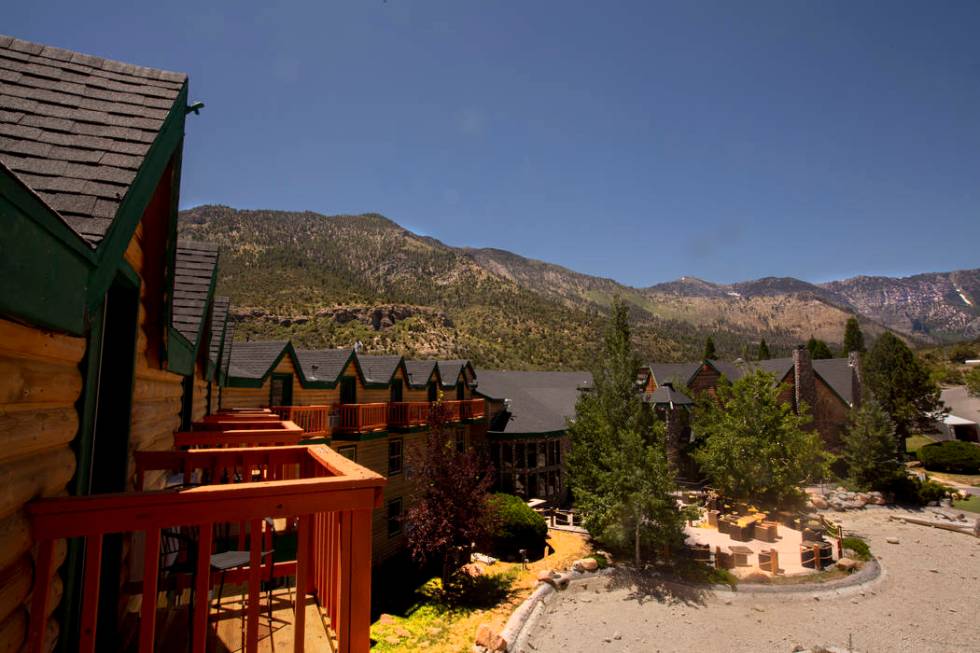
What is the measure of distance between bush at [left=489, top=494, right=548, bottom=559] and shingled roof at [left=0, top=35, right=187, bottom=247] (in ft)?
65.8

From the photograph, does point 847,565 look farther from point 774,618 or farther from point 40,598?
point 40,598

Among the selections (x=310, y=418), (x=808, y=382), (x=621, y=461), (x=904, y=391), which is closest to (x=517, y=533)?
(x=621, y=461)

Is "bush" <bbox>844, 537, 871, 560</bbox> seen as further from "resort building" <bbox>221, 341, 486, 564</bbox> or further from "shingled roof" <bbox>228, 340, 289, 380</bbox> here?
Answer: "shingled roof" <bbox>228, 340, 289, 380</bbox>

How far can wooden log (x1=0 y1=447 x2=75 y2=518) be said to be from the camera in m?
2.07

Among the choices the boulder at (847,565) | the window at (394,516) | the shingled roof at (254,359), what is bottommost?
the boulder at (847,565)

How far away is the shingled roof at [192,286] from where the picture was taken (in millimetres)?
6535

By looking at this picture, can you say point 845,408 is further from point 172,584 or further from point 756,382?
point 172,584

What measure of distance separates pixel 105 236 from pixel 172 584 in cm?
370

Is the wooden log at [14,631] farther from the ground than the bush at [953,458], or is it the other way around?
the wooden log at [14,631]

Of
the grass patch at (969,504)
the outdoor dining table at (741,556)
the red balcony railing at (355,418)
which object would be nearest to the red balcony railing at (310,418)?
the red balcony railing at (355,418)

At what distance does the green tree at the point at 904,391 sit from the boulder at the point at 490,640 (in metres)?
43.8

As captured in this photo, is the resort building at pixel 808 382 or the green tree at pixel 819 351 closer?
the resort building at pixel 808 382

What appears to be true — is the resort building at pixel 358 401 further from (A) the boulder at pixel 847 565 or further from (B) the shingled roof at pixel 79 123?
(A) the boulder at pixel 847 565

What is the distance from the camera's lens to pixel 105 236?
2.12 meters
